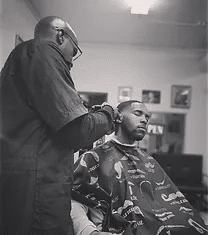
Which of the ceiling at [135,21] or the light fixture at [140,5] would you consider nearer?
the light fixture at [140,5]

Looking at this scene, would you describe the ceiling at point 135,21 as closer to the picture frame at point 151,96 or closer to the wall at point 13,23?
the wall at point 13,23

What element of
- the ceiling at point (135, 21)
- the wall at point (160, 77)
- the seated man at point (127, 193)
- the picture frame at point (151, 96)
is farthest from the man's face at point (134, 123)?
the picture frame at point (151, 96)

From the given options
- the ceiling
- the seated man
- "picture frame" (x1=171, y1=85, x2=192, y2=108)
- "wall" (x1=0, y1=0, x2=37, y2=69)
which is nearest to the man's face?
the seated man

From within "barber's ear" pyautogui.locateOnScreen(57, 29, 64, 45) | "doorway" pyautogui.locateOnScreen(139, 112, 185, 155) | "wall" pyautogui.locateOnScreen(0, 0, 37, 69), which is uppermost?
"wall" pyautogui.locateOnScreen(0, 0, 37, 69)

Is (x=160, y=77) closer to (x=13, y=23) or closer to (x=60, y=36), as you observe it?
(x=13, y=23)

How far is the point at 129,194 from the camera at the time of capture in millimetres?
1548

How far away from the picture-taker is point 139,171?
5.82 ft

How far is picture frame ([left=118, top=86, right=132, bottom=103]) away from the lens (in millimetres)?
3789

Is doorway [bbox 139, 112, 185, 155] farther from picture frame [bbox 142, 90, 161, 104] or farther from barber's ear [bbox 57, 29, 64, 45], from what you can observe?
barber's ear [bbox 57, 29, 64, 45]

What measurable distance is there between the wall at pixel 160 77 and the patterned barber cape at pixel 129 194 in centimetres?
198

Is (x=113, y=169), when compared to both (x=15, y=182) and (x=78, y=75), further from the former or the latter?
(x=78, y=75)

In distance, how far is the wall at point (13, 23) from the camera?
173cm

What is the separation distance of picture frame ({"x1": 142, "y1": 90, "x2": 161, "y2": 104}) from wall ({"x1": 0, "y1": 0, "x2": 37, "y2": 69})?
2145 millimetres

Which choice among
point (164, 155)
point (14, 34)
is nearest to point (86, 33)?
point (14, 34)
